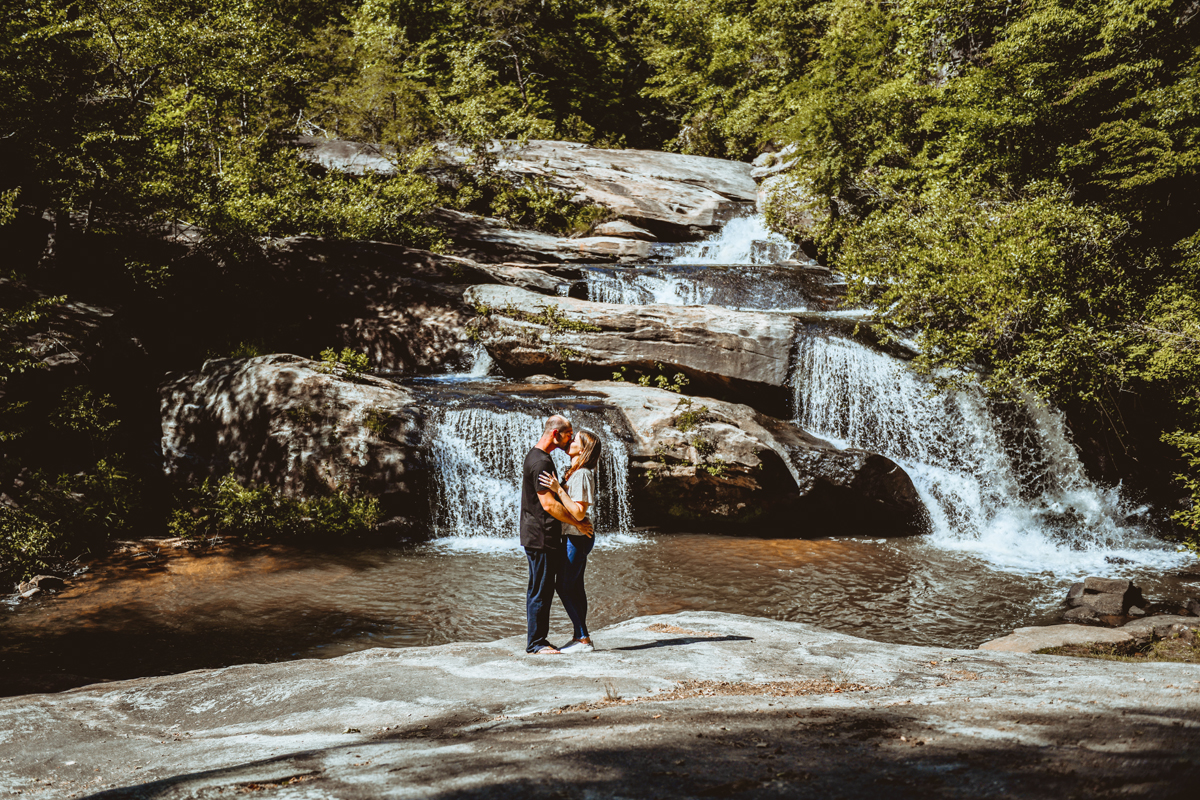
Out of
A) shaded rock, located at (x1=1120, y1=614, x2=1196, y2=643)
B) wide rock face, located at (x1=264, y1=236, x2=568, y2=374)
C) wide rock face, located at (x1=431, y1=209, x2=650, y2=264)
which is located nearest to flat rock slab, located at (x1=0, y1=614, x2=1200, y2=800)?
shaded rock, located at (x1=1120, y1=614, x2=1196, y2=643)

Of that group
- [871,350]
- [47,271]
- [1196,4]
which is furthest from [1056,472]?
[47,271]

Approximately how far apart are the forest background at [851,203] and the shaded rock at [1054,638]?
154 inches

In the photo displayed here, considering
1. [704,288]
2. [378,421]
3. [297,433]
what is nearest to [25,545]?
[297,433]

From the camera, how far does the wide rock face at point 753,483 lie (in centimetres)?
1173

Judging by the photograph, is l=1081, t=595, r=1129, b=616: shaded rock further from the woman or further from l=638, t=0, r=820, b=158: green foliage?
l=638, t=0, r=820, b=158: green foliage

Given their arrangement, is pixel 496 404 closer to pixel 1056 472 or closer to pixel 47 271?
pixel 47 271

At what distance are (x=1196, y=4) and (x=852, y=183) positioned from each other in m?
7.00

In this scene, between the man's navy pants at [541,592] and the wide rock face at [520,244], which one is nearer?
the man's navy pants at [541,592]

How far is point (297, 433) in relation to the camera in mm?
11406

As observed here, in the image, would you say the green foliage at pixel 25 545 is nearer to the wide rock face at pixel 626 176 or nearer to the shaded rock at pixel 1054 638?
the shaded rock at pixel 1054 638

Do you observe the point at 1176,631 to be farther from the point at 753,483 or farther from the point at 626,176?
the point at 626,176

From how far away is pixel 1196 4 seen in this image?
13.1 m

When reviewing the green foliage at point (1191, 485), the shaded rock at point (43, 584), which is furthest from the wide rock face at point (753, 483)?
the shaded rock at point (43, 584)

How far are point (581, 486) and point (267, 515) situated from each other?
7.51m
